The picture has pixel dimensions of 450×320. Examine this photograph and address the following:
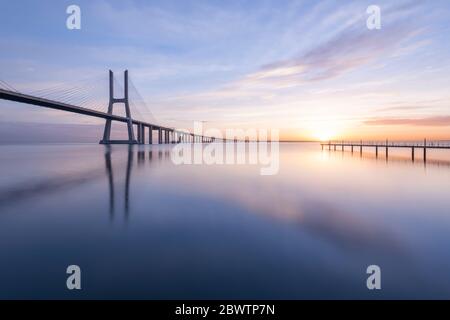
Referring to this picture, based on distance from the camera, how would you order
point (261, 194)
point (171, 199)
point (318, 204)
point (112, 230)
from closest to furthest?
point (112, 230) → point (318, 204) → point (171, 199) → point (261, 194)

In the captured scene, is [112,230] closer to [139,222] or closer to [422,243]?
[139,222]

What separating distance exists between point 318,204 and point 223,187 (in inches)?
201

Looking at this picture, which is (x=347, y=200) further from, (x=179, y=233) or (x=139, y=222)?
(x=139, y=222)

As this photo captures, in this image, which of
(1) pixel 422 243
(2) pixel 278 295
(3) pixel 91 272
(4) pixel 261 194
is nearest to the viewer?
(2) pixel 278 295

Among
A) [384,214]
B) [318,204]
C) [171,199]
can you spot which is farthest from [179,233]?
[384,214]

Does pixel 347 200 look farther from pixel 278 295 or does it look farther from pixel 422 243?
pixel 278 295

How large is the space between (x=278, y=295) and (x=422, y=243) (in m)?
4.38

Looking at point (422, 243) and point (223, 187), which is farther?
point (223, 187)

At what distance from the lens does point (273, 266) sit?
15.1ft

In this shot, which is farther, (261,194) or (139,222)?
(261,194)

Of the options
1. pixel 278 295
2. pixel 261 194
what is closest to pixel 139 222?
pixel 278 295
